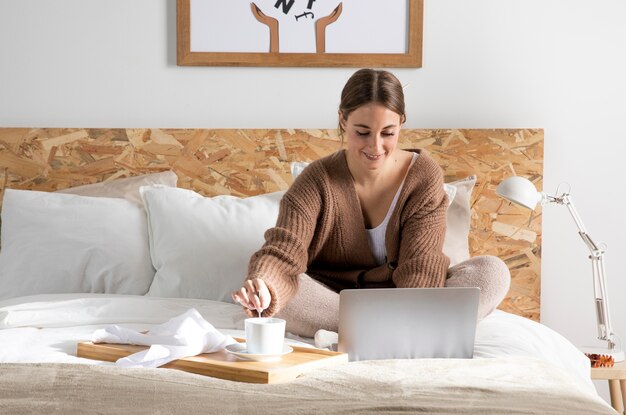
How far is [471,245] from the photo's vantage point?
2.90 meters

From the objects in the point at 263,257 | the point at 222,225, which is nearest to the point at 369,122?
the point at 263,257

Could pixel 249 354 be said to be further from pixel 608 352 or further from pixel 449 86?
pixel 449 86

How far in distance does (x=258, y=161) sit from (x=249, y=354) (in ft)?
4.68

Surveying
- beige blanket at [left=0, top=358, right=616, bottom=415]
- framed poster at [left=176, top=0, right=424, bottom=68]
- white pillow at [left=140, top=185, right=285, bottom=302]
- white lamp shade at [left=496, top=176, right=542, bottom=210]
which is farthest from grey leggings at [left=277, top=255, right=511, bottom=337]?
framed poster at [left=176, top=0, right=424, bottom=68]

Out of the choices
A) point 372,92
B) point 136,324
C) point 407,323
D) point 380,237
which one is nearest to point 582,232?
point 380,237

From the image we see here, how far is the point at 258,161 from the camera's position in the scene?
2914 millimetres

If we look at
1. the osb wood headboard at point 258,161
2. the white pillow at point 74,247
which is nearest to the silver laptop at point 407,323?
the white pillow at point 74,247

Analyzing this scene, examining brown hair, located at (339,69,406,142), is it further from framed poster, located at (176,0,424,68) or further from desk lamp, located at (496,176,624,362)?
framed poster, located at (176,0,424,68)

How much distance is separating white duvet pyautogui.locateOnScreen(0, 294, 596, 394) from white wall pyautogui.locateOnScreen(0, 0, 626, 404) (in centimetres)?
74

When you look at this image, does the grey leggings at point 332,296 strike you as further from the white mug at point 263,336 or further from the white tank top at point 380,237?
the white mug at point 263,336

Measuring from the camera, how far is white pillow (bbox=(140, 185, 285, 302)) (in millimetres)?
2453

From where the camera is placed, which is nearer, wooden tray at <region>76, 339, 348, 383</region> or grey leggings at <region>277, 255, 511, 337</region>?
wooden tray at <region>76, 339, 348, 383</region>

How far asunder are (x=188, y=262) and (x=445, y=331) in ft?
3.33

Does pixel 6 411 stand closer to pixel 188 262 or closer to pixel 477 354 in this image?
pixel 477 354
